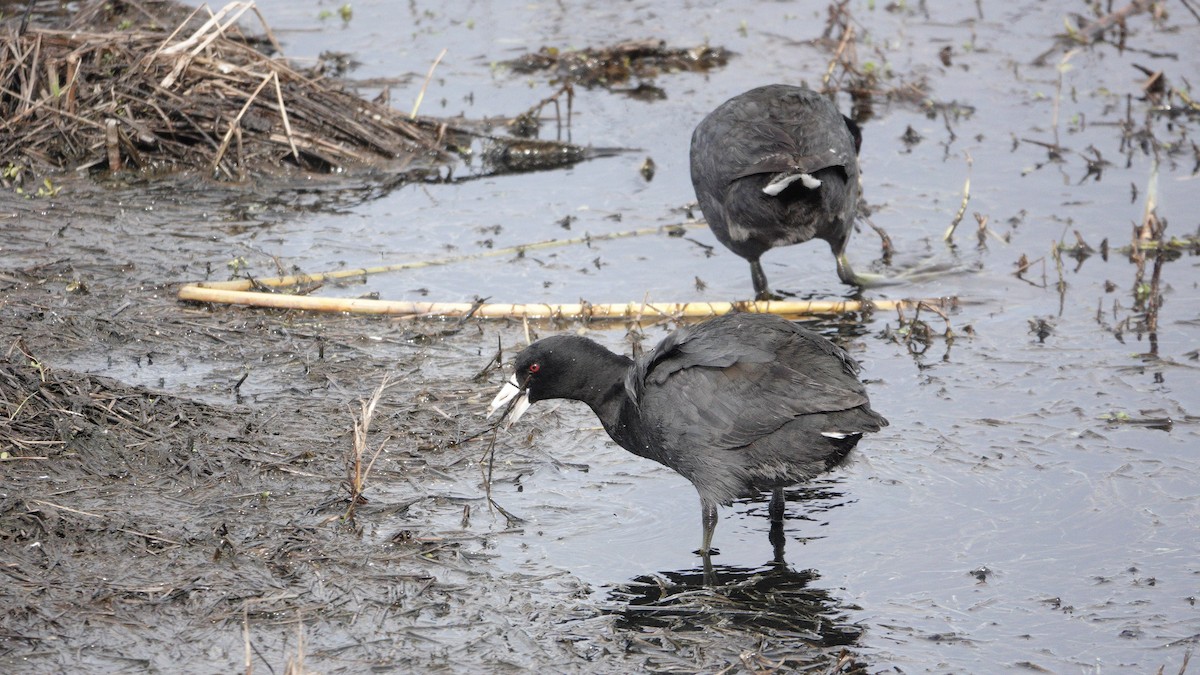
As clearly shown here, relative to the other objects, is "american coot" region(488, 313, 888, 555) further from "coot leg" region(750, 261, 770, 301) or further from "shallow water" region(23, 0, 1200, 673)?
"coot leg" region(750, 261, 770, 301)

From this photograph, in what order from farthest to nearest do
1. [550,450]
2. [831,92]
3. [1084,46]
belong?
[1084,46]
[831,92]
[550,450]

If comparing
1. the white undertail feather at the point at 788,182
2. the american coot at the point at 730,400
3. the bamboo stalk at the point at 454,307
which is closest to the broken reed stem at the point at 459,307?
the bamboo stalk at the point at 454,307

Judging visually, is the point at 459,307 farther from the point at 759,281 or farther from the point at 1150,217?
the point at 1150,217

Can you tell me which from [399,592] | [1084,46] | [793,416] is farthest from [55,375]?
[1084,46]

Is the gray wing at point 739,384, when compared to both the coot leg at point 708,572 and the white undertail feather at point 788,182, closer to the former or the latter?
the coot leg at point 708,572

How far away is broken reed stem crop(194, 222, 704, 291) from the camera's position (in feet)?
22.0

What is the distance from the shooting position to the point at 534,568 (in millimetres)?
4555

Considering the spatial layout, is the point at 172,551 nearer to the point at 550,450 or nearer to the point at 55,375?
the point at 55,375

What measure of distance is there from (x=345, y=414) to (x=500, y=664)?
1903 millimetres

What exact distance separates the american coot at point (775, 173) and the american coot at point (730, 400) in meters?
1.64

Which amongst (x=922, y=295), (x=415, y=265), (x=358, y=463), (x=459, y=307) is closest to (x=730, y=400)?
(x=358, y=463)

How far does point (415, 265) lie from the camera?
23.7ft


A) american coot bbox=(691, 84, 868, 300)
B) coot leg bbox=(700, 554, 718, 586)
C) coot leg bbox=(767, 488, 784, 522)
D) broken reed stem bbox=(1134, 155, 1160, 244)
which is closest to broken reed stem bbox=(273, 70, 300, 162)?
american coot bbox=(691, 84, 868, 300)

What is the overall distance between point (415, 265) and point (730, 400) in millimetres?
3004
